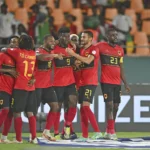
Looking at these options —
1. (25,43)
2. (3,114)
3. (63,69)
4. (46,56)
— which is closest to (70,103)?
(63,69)

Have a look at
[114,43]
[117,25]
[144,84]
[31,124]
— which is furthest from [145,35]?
[31,124]

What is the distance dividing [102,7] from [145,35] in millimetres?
1686

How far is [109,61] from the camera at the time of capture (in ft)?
49.9

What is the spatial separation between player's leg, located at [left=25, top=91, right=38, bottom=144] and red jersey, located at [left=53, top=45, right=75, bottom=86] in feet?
3.10

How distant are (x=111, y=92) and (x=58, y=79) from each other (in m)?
1.09

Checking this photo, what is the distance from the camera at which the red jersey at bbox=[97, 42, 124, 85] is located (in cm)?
1518

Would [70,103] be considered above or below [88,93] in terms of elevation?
below

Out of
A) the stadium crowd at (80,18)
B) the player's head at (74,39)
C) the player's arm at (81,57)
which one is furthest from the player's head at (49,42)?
the stadium crowd at (80,18)

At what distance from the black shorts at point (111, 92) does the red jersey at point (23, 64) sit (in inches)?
73.6

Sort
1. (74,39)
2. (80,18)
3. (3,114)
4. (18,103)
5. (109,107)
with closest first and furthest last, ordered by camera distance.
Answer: (18,103), (3,114), (109,107), (74,39), (80,18)

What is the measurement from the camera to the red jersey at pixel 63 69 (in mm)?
14938

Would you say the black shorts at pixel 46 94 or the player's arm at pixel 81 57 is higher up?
the player's arm at pixel 81 57

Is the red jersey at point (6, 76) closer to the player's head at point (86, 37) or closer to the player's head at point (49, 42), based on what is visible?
the player's head at point (49, 42)

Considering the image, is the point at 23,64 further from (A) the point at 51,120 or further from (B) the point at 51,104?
(A) the point at 51,120
